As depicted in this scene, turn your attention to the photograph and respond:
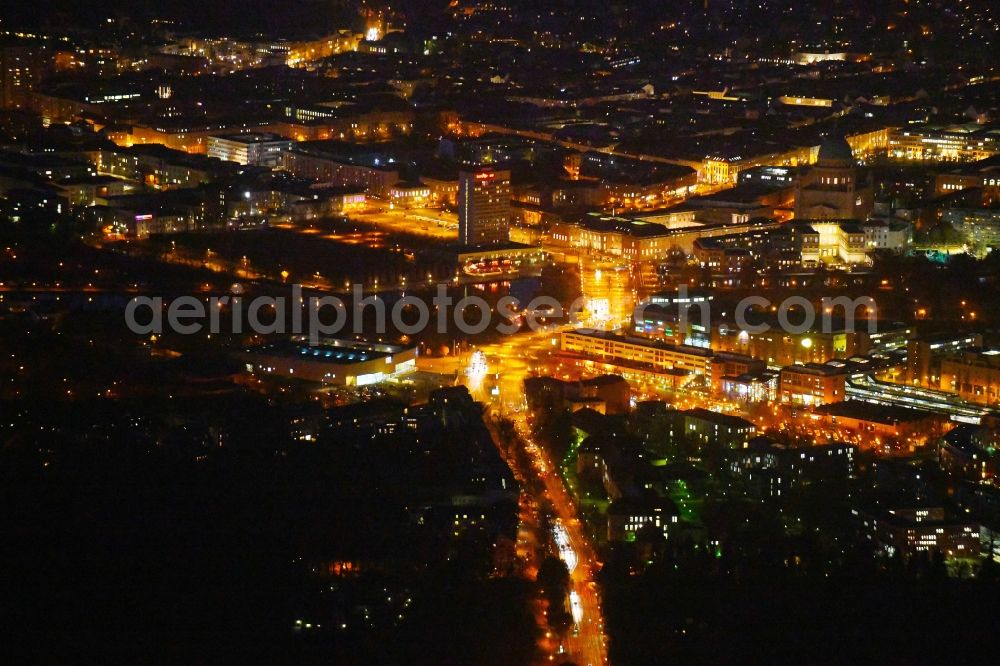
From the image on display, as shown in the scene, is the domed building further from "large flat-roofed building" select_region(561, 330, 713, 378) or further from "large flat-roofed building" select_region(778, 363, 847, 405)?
"large flat-roofed building" select_region(778, 363, 847, 405)

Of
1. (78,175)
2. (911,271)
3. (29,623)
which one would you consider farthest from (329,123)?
(29,623)

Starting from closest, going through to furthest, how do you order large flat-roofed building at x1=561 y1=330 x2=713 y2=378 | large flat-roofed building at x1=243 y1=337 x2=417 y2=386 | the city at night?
the city at night
large flat-roofed building at x1=243 y1=337 x2=417 y2=386
large flat-roofed building at x1=561 y1=330 x2=713 y2=378

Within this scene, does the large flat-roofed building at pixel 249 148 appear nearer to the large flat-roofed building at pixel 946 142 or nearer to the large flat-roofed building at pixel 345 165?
the large flat-roofed building at pixel 345 165

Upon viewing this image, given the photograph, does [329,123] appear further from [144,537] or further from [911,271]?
[144,537]

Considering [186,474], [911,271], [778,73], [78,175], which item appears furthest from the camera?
[778,73]

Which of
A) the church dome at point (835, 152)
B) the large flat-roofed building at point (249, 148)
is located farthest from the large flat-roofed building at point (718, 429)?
the large flat-roofed building at point (249, 148)

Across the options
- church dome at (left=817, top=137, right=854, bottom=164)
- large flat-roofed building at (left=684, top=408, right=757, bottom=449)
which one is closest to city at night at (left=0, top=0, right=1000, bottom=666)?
large flat-roofed building at (left=684, top=408, right=757, bottom=449)

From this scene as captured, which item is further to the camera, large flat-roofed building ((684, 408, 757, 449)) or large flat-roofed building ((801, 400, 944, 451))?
large flat-roofed building ((801, 400, 944, 451))
